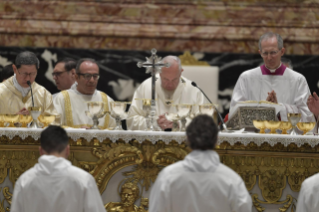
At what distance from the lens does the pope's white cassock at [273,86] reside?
6906 mm

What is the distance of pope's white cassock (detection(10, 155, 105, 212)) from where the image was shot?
14.2 ft

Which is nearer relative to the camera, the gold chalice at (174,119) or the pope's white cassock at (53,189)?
the pope's white cassock at (53,189)

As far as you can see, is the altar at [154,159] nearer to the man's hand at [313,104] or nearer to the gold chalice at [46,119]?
the gold chalice at [46,119]

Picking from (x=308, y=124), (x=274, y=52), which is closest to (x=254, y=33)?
(x=274, y=52)

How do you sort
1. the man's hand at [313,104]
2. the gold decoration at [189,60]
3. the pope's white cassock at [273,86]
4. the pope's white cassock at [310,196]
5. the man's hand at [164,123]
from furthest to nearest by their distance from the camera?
the gold decoration at [189,60] → the pope's white cassock at [273,86] → the man's hand at [313,104] → the man's hand at [164,123] → the pope's white cassock at [310,196]

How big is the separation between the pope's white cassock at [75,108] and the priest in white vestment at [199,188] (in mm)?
3259

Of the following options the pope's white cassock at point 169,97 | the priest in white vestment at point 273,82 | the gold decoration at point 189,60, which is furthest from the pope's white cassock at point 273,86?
the gold decoration at point 189,60

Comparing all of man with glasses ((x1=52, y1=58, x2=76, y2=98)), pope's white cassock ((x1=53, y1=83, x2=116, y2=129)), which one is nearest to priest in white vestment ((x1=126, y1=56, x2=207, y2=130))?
pope's white cassock ((x1=53, y1=83, x2=116, y2=129))

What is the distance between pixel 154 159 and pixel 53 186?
1.52 m

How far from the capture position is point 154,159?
18.7ft

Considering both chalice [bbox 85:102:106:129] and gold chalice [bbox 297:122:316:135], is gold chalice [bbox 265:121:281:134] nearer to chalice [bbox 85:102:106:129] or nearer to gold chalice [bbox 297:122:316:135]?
gold chalice [bbox 297:122:316:135]

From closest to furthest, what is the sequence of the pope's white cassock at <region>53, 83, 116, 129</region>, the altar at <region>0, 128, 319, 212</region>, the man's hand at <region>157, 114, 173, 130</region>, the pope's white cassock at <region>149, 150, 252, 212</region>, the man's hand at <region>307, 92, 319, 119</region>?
the pope's white cassock at <region>149, 150, 252, 212</region> < the altar at <region>0, 128, 319, 212</region> < the man's hand at <region>157, 114, 173, 130</region> < the man's hand at <region>307, 92, 319, 119</region> < the pope's white cassock at <region>53, 83, 116, 129</region>

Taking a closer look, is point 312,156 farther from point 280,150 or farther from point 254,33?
point 254,33

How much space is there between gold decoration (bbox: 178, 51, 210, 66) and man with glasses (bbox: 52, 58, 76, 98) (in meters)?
1.64
